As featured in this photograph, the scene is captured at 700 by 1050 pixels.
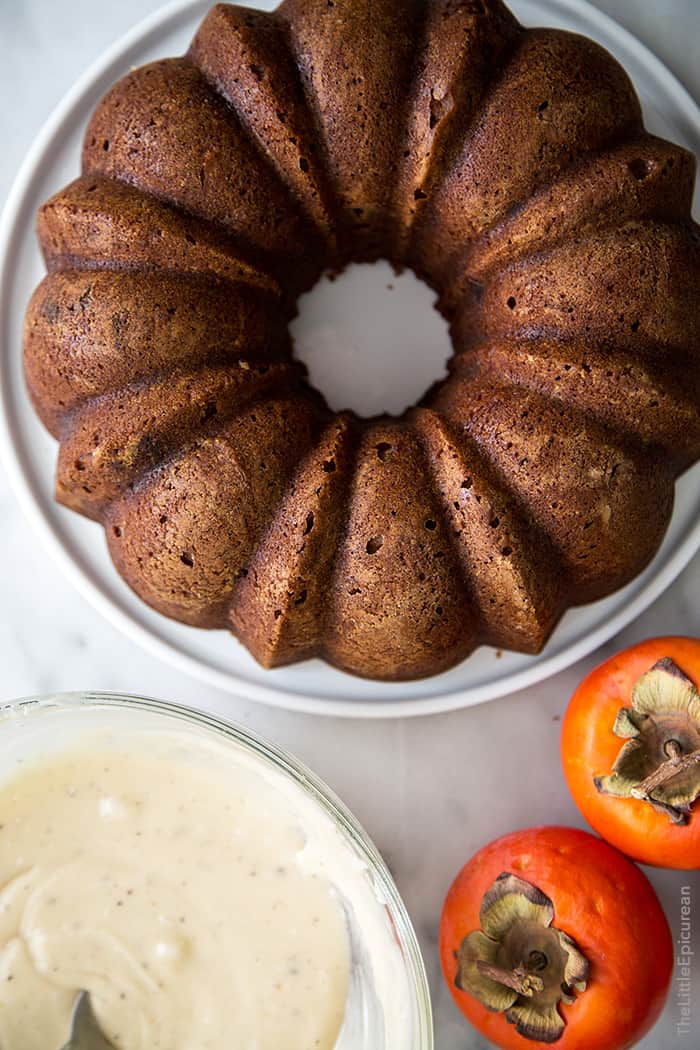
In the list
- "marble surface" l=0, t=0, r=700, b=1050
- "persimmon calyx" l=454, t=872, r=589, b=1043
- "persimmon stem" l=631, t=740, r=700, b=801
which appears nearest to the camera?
"persimmon stem" l=631, t=740, r=700, b=801

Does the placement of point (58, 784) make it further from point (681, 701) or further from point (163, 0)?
point (163, 0)

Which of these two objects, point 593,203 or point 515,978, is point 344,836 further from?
point 593,203

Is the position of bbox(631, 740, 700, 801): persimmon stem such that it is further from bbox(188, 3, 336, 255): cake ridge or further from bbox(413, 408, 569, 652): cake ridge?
bbox(188, 3, 336, 255): cake ridge

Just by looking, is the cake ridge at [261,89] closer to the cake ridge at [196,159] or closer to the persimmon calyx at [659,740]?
the cake ridge at [196,159]

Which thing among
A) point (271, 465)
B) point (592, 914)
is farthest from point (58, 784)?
point (592, 914)

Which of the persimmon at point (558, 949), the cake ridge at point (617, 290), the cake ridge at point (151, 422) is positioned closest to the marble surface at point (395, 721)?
the persimmon at point (558, 949)

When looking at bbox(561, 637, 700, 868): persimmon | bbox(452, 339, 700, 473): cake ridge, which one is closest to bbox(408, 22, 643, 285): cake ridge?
bbox(452, 339, 700, 473): cake ridge

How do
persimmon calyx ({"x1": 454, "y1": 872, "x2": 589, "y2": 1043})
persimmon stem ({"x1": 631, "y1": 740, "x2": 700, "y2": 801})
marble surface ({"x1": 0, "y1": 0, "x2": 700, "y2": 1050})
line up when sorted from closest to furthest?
1. persimmon stem ({"x1": 631, "y1": 740, "x2": 700, "y2": 801})
2. persimmon calyx ({"x1": 454, "y1": 872, "x2": 589, "y2": 1043})
3. marble surface ({"x1": 0, "y1": 0, "x2": 700, "y2": 1050})
